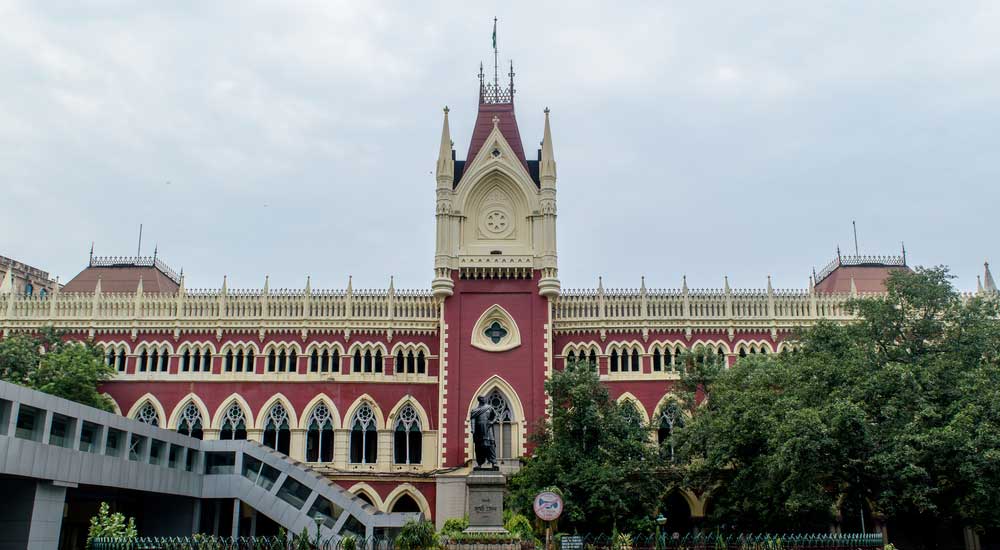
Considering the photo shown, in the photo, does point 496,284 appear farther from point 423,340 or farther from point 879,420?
point 879,420

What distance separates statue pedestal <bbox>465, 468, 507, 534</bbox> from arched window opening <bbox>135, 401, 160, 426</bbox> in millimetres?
25177

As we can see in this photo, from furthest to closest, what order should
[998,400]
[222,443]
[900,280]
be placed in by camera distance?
[222,443] < [900,280] < [998,400]

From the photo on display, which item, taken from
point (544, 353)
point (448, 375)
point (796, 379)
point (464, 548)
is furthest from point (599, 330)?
point (464, 548)

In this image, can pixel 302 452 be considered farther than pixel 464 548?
Yes

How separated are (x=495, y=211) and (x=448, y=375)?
8855 millimetres

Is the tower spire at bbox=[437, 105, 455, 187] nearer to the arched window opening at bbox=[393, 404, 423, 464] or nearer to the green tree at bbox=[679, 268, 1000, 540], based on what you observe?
the arched window opening at bbox=[393, 404, 423, 464]

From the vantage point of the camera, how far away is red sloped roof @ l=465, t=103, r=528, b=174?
4778 cm

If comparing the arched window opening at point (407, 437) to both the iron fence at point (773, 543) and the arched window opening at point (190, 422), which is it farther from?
the iron fence at point (773, 543)

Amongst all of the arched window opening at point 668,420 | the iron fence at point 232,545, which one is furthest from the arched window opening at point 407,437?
the iron fence at point 232,545

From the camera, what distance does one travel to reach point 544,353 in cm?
4422

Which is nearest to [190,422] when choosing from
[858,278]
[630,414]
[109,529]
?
[109,529]

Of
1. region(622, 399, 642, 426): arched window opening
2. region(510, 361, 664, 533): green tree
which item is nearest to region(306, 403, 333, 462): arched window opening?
region(510, 361, 664, 533): green tree

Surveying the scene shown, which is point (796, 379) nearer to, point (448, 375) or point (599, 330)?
point (599, 330)

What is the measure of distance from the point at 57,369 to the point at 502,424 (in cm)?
2087
